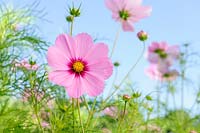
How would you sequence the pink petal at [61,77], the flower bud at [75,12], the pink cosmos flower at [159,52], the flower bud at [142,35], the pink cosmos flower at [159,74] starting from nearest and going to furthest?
1. the pink petal at [61,77]
2. the flower bud at [75,12]
3. the flower bud at [142,35]
4. the pink cosmos flower at [159,52]
5. the pink cosmos flower at [159,74]

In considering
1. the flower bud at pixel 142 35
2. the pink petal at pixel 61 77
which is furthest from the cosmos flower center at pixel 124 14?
the pink petal at pixel 61 77

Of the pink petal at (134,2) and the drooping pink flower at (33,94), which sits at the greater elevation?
the pink petal at (134,2)

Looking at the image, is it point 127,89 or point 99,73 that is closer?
point 99,73

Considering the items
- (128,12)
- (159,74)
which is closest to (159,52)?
(159,74)

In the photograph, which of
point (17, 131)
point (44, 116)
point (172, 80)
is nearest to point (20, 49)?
point (44, 116)

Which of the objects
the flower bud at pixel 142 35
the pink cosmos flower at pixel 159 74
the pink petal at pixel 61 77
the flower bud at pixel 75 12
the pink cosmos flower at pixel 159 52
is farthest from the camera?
the pink cosmos flower at pixel 159 74

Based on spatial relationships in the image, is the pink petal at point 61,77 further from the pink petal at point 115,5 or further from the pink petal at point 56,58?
the pink petal at point 115,5

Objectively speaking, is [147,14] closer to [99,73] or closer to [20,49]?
[99,73]
